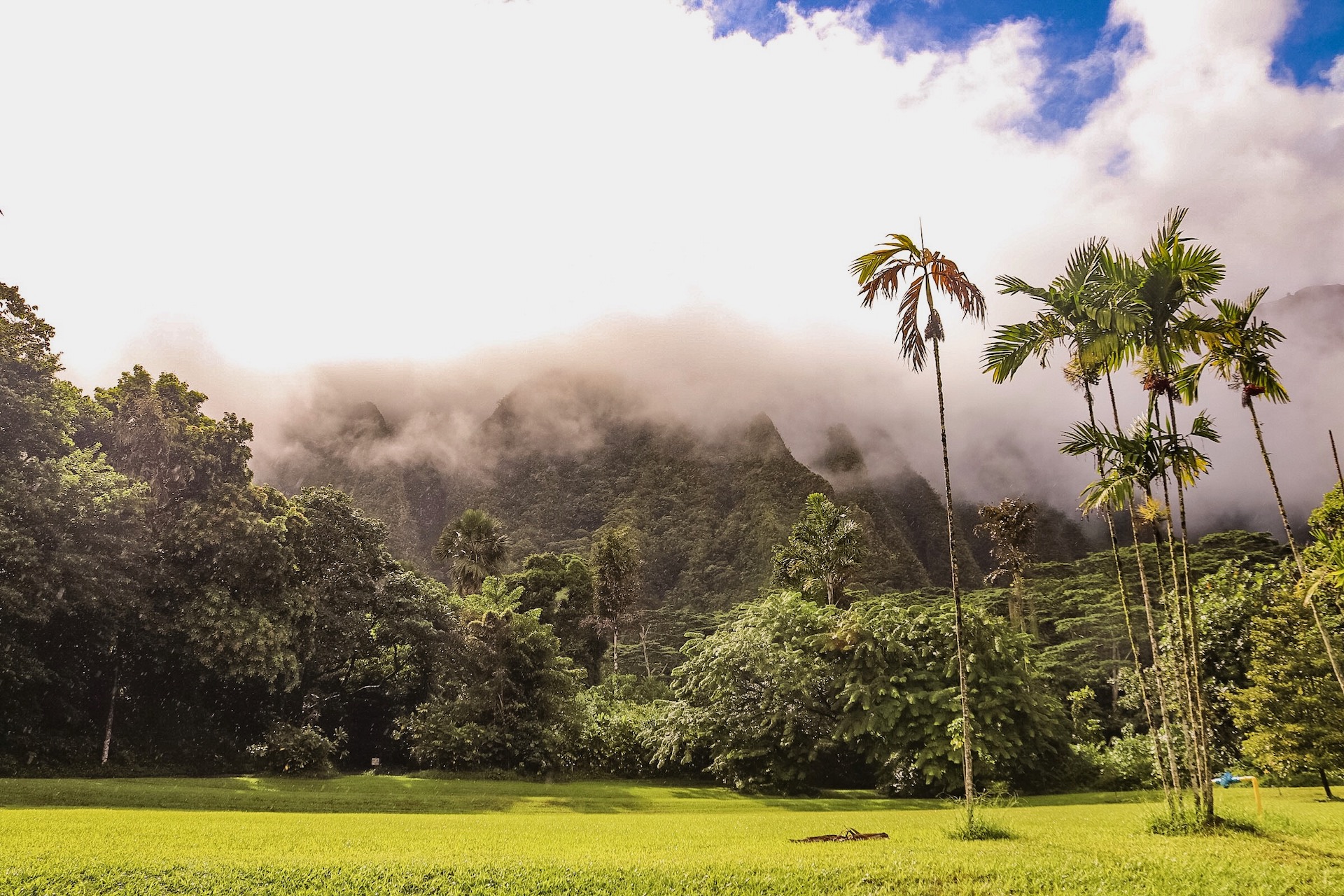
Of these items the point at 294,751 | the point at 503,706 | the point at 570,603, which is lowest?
the point at 294,751

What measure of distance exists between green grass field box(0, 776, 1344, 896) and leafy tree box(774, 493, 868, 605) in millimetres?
21940

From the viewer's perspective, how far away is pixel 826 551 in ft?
126

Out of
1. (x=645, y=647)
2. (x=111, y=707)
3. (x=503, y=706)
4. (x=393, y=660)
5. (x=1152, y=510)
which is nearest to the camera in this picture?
(x=1152, y=510)

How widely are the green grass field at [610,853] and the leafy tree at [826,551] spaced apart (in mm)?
21940

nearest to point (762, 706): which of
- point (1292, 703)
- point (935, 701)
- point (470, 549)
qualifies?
point (935, 701)

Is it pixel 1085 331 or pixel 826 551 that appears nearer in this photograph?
pixel 1085 331

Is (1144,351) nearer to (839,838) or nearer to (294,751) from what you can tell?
(839,838)

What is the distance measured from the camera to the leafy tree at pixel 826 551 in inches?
1506

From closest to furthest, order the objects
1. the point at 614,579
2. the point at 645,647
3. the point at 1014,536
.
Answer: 1. the point at 1014,536
2. the point at 614,579
3. the point at 645,647

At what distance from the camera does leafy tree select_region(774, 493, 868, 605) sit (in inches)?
1506

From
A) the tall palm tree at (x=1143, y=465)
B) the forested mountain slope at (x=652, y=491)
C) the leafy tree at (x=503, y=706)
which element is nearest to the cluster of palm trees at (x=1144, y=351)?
the tall palm tree at (x=1143, y=465)

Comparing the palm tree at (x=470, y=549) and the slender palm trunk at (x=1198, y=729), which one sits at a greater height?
the palm tree at (x=470, y=549)

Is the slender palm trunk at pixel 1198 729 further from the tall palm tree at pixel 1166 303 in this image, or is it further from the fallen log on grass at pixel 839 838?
the fallen log on grass at pixel 839 838

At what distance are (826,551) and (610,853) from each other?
29006 mm
